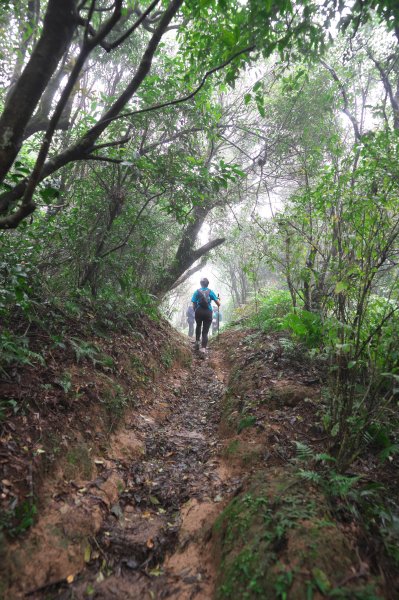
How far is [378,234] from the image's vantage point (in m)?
3.57

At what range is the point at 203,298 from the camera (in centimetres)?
1060

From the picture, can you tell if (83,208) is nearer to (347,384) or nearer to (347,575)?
(347,384)

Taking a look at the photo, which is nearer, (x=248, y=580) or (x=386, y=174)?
(x=248, y=580)

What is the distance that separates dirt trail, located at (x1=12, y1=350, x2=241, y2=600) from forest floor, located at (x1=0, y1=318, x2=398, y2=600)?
1 cm

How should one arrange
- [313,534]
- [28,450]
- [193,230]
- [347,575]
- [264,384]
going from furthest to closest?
[193,230] → [264,384] → [28,450] → [313,534] → [347,575]

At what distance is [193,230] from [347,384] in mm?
9439

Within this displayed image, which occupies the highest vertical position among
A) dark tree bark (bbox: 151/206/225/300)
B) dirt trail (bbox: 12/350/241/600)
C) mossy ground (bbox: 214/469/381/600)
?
dark tree bark (bbox: 151/206/225/300)

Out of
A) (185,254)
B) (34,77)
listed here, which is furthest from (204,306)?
(34,77)

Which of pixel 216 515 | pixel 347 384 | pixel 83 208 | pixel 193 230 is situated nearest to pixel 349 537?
pixel 216 515

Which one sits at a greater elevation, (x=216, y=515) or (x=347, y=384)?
(x=347, y=384)

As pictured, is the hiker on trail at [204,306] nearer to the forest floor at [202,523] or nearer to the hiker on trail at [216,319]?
the hiker on trail at [216,319]

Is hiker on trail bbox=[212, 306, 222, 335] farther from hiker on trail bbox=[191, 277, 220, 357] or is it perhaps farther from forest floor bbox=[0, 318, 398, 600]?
forest floor bbox=[0, 318, 398, 600]

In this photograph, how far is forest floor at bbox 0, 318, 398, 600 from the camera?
221cm

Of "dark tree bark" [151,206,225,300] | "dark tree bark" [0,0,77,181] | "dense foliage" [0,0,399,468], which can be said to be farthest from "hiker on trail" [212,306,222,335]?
"dark tree bark" [0,0,77,181]
